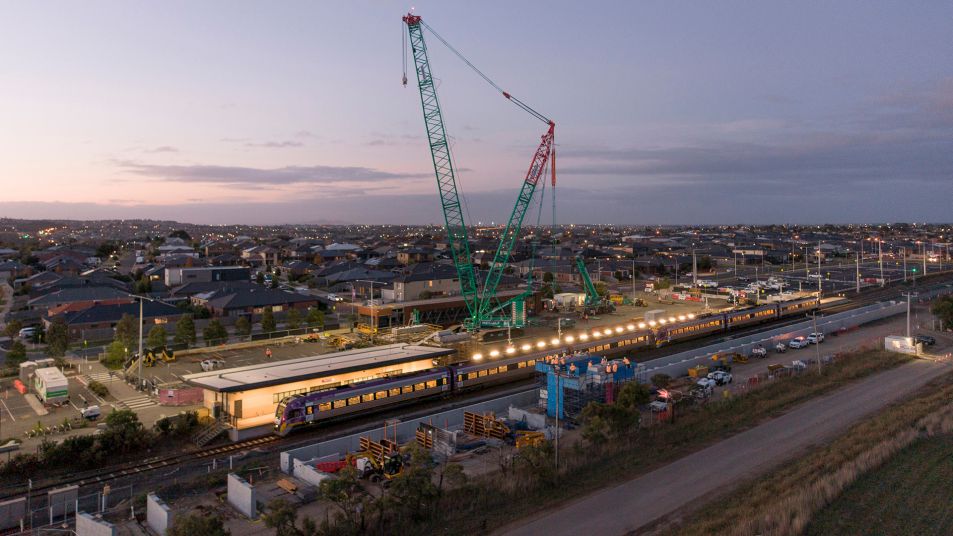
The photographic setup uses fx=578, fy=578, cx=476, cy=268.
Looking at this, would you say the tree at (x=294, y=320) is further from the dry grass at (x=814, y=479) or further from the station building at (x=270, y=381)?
the dry grass at (x=814, y=479)

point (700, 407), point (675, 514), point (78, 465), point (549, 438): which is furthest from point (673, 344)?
point (78, 465)

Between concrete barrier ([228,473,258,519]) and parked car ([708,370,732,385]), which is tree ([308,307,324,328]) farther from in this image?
concrete barrier ([228,473,258,519])

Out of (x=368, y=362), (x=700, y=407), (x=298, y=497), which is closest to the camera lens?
(x=298, y=497)

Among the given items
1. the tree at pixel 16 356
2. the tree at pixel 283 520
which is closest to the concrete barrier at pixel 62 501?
the tree at pixel 283 520

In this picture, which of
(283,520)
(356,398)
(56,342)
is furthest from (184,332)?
(283,520)

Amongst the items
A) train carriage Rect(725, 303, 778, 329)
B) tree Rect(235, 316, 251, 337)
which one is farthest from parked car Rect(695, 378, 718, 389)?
tree Rect(235, 316, 251, 337)

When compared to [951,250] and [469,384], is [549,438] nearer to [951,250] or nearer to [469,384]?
[469,384]
